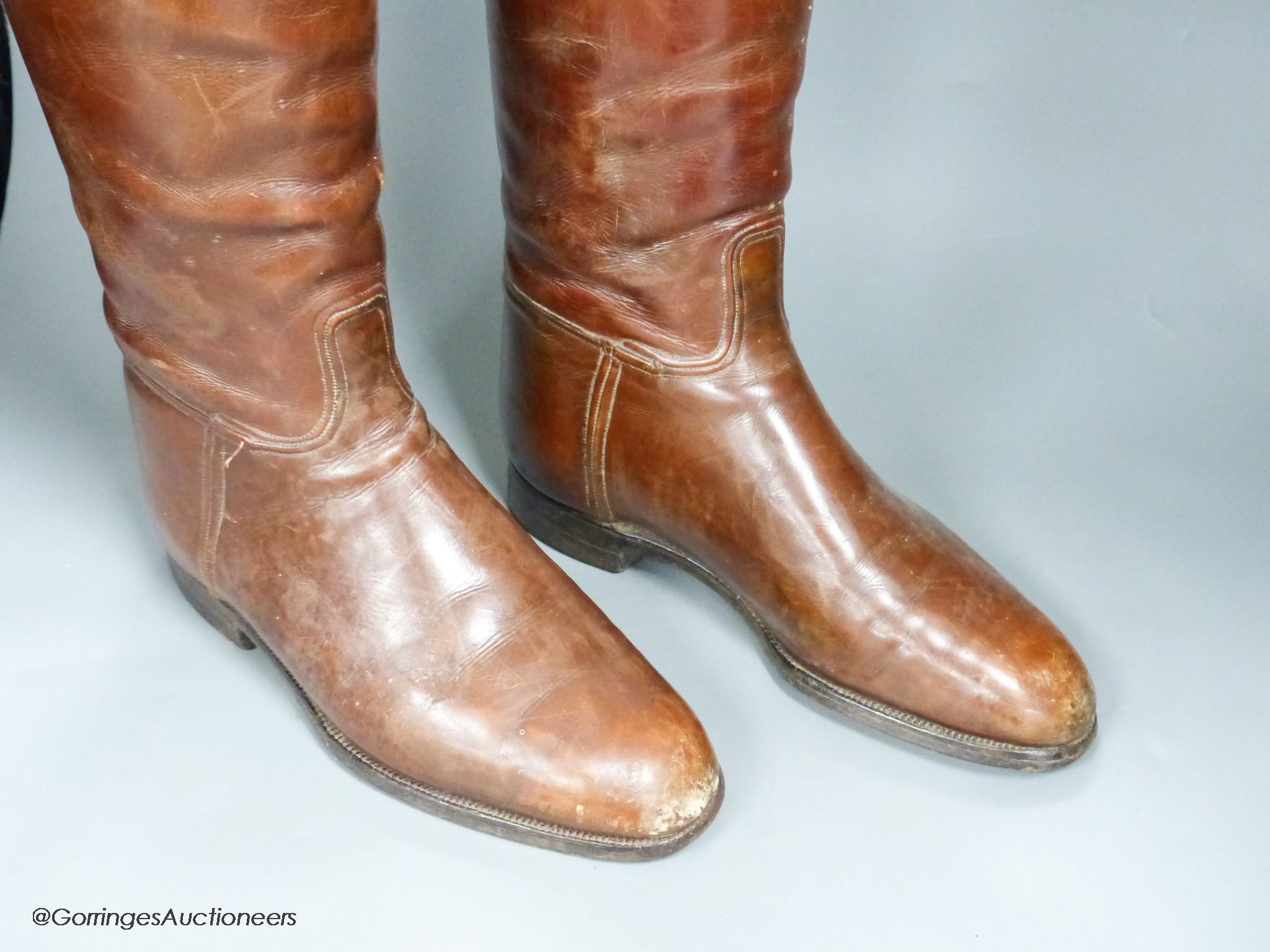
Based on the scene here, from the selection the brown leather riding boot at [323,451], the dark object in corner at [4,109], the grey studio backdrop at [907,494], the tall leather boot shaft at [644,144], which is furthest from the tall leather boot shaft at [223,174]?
the dark object in corner at [4,109]

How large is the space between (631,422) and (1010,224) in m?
0.86

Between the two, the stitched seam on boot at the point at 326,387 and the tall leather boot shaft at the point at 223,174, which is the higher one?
the tall leather boot shaft at the point at 223,174

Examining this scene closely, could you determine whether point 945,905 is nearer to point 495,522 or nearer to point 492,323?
point 495,522

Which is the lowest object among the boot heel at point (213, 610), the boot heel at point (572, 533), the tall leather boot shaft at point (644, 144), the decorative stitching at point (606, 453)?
the boot heel at point (572, 533)

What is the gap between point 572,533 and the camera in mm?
1476

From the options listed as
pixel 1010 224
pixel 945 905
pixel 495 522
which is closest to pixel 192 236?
pixel 495 522

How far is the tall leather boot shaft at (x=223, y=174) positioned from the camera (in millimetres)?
997

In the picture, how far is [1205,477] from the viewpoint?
1627 mm

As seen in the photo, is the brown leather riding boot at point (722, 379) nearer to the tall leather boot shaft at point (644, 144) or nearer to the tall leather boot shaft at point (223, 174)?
the tall leather boot shaft at point (644, 144)

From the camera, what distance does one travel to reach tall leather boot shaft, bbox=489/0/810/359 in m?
1.20

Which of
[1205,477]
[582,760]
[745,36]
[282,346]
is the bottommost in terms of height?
[1205,477]

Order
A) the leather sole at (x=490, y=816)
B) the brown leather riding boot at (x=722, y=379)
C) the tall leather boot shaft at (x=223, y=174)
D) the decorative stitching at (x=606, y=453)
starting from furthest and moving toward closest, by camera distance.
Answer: the decorative stitching at (x=606, y=453), the brown leather riding boot at (x=722, y=379), the leather sole at (x=490, y=816), the tall leather boot shaft at (x=223, y=174)

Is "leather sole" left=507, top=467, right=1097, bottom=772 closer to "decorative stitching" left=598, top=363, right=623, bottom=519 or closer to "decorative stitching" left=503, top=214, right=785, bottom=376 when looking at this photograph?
"decorative stitching" left=598, top=363, right=623, bottom=519

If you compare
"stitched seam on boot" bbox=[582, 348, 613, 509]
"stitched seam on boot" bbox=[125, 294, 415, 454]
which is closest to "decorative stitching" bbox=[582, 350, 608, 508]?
"stitched seam on boot" bbox=[582, 348, 613, 509]
